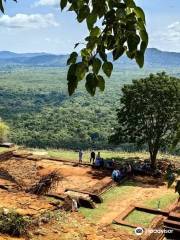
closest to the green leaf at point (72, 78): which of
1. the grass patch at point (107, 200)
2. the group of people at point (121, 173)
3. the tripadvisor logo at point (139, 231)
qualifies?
the tripadvisor logo at point (139, 231)

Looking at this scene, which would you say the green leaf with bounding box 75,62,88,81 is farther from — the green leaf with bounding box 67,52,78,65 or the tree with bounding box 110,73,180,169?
the tree with bounding box 110,73,180,169

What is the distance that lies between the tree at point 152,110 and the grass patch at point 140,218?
8.27 m

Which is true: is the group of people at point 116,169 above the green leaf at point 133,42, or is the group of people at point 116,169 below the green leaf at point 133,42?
below

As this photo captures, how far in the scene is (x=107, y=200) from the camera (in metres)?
16.9

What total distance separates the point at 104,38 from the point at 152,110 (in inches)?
812

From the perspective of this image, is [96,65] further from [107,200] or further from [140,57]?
[107,200]

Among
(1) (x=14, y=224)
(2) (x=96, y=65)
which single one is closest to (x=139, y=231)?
(1) (x=14, y=224)

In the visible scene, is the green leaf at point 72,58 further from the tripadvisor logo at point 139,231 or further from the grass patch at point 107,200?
the grass patch at point 107,200

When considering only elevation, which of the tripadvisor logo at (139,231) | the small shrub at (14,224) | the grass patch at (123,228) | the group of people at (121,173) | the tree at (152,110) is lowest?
the grass patch at (123,228)

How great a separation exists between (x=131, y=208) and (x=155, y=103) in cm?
901

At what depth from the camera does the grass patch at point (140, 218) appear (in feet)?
45.8

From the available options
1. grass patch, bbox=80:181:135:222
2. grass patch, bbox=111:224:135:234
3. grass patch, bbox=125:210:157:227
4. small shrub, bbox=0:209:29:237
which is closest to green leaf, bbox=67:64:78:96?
small shrub, bbox=0:209:29:237

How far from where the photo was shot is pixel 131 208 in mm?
15219

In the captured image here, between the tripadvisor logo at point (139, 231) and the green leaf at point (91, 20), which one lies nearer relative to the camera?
the green leaf at point (91, 20)
